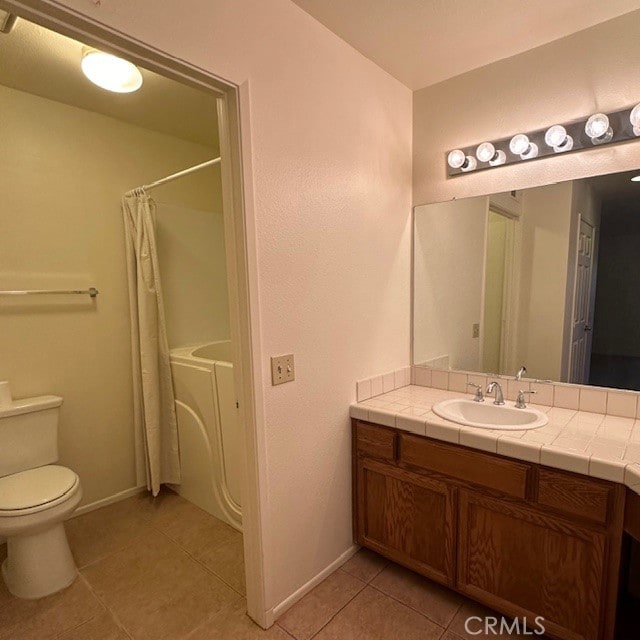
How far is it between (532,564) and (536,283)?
1196 mm

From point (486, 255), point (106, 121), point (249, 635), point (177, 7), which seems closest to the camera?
point (177, 7)

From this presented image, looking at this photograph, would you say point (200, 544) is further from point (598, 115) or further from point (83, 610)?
point (598, 115)

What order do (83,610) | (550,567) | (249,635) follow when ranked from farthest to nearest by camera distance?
(83,610) → (249,635) → (550,567)

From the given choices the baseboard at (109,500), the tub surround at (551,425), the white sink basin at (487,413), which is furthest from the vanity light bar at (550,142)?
the baseboard at (109,500)

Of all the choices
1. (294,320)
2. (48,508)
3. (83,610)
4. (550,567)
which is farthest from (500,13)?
(83,610)

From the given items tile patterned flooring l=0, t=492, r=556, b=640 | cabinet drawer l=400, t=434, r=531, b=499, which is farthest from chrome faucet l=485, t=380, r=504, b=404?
tile patterned flooring l=0, t=492, r=556, b=640

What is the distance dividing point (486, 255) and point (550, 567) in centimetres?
139

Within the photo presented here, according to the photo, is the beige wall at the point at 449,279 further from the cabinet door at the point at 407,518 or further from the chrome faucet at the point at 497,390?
the cabinet door at the point at 407,518

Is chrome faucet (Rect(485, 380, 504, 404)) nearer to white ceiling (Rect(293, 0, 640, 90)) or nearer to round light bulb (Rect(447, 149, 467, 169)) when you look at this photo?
round light bulb (Rect(447, 149, 467, 169))

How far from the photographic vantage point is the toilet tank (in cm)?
189

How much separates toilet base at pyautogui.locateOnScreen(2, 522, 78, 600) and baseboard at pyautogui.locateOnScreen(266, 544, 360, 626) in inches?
39.4

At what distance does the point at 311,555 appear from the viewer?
5.60 ft

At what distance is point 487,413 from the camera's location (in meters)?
1.81

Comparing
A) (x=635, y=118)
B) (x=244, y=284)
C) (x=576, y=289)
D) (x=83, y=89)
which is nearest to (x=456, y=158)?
(x=635, y=118)
